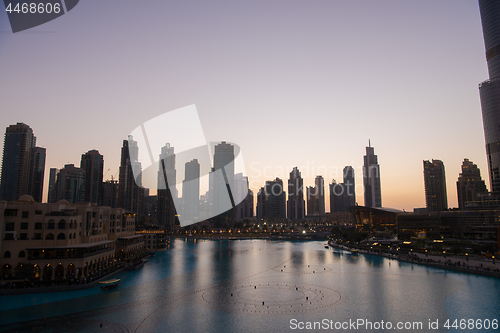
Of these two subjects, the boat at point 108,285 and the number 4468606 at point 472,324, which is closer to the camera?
the number 4468606 at point 472,324

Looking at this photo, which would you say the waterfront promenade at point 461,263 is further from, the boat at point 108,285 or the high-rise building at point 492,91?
the high-rise building at point 492,91

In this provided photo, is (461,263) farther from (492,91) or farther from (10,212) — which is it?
(492,91)

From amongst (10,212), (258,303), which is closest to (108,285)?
(10,212)

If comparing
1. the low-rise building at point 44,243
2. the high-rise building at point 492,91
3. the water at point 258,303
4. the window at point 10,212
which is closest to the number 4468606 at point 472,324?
the water at point 258,303

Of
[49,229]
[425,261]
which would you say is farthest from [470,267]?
[49,229]

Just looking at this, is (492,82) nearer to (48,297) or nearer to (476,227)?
(476,227)

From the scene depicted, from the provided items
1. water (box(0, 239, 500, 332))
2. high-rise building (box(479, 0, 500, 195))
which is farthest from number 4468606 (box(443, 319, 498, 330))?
high-rise building (box(479, 0, 500, 195))
